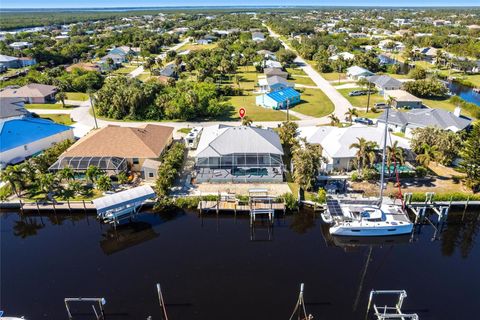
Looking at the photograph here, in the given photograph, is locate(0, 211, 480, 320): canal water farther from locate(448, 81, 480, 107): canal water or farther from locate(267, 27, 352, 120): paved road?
locate(448, 81, 480, 107): canal water

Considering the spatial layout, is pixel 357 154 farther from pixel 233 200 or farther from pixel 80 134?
pixel 80 134

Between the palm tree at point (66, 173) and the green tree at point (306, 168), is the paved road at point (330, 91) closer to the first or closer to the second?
the green tree at point (306, 168)

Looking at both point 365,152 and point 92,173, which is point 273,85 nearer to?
point 365,152

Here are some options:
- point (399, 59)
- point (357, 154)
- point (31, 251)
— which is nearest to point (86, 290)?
point (31, 251)

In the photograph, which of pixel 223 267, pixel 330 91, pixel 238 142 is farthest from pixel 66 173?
pixel 330 91

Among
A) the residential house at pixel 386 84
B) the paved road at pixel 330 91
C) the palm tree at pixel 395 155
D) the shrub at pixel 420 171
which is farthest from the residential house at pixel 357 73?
the palm tree at pixel 395 155
